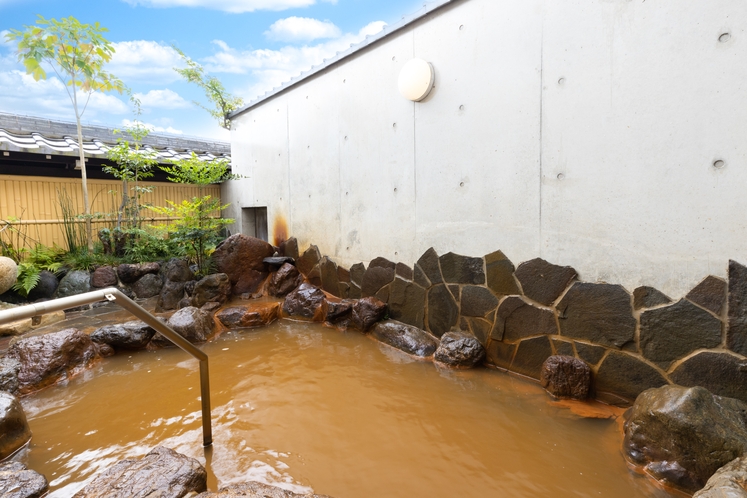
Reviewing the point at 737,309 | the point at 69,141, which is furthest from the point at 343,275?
the point at 69,141

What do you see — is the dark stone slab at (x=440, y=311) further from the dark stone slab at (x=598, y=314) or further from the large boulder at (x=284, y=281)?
the large boulder at (x=284, y=281)

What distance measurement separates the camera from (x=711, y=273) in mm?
2684

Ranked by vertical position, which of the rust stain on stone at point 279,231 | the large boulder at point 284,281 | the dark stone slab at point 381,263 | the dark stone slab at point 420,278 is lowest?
the large boulder at point 284,281

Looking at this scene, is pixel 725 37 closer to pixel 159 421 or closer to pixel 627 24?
pixel 627 24

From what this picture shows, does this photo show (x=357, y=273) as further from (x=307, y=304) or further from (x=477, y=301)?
(x=477, y=301)

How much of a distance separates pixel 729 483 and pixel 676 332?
4.38 feet

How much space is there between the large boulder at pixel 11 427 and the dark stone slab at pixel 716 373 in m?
5.03

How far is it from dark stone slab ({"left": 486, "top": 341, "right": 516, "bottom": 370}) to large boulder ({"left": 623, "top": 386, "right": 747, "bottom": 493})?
4.51 feet

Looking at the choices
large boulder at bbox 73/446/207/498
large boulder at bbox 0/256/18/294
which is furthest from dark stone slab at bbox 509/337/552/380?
large boulder at bbox 0/256/18/294

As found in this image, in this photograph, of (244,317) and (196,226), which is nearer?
(244,317)

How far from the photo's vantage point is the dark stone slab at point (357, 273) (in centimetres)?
572

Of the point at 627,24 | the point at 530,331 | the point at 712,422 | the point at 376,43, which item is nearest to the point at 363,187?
the point at 376,43

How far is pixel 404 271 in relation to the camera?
5.02 meters

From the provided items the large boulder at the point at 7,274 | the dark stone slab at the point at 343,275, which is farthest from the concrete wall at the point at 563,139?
the large boulder at the point at 7,274
